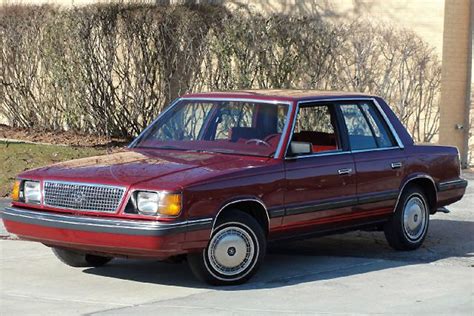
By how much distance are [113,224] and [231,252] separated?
3.20 ft

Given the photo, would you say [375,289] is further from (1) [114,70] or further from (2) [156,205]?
(1) [114,70]

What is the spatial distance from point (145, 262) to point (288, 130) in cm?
177

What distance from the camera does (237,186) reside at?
7.97 m

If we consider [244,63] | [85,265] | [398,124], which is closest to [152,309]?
[85,265]

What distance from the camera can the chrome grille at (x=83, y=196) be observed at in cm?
775

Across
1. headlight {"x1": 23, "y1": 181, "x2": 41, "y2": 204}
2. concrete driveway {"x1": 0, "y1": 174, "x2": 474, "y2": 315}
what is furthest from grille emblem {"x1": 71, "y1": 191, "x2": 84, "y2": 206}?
→ concrete driveway {"x1": 0, "y1": 174, "x2": 474, "y2": 315}

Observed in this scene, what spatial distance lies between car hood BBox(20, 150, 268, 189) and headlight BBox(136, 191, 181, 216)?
0.25ft

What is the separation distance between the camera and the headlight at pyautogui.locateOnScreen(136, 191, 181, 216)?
757 cm

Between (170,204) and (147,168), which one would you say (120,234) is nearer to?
(170,204)

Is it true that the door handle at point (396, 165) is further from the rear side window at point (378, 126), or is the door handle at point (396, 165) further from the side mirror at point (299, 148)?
the side mirror at point (299, 148)

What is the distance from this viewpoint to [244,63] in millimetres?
17125

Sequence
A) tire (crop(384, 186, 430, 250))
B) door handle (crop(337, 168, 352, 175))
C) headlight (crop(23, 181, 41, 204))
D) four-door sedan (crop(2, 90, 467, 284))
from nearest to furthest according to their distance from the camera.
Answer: four-door sedan (crop(2, 90, 467, 284)), headlight (crop(23, 181, 41, 204)), door handle (crop(337, 168, 352, 175)), tire (crop(384, 186, 430, 250))

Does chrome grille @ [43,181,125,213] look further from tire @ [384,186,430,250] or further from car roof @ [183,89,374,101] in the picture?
tire @ [384,186,430,250]

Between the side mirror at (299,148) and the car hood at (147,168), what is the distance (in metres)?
0.28
